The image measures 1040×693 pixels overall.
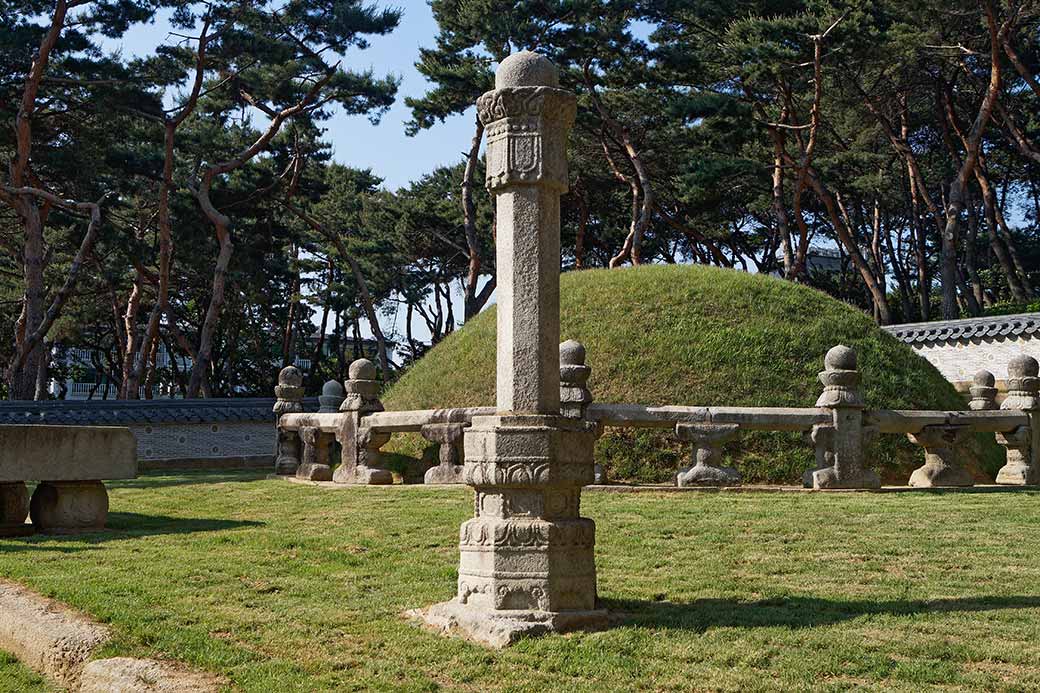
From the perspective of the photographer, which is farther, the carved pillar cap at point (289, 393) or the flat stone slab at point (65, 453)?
the carved pillar cap at point (289, 393)

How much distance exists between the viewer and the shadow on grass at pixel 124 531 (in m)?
8.22

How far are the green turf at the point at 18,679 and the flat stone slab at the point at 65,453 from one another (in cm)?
304

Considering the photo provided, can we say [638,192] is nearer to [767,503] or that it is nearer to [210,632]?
[767,503]

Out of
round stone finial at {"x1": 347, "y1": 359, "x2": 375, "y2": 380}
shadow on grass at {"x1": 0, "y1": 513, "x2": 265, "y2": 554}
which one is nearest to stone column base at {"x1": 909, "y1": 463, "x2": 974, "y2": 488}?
round stone finial at {"x1": 347, "y1": 359, "x2": 375, "y2": 380}

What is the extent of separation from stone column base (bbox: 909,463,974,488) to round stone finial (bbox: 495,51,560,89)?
8597mm

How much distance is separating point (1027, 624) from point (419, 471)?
9.46m

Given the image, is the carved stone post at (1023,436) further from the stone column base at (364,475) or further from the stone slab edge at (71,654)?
the stone slab edge at (71,654)

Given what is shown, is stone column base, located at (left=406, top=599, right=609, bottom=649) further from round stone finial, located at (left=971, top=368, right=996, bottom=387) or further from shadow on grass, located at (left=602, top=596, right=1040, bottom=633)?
round stone finial, located at (left=971, top=368, right=996, bottom=387)

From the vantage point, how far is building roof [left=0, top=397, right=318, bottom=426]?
19328 millimetres

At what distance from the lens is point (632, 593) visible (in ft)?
21.3

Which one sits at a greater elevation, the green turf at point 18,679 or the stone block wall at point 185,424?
the stone block wall at point 185,424

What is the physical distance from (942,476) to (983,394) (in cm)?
249

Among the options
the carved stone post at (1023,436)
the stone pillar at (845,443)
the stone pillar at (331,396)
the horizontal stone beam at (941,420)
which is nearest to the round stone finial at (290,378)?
the stone pillar at (331,396)

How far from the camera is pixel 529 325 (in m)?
5.78
